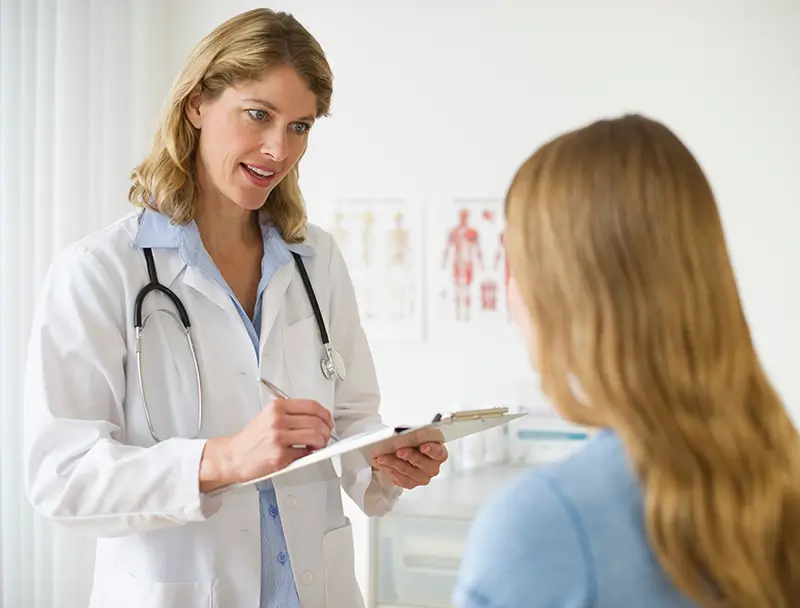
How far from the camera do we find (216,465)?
1299 mm

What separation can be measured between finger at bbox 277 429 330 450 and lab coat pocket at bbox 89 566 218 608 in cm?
31

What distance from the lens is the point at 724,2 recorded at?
9.21 ft

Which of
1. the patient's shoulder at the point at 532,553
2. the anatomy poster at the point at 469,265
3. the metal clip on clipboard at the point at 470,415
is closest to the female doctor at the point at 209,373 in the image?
the metal clip on clipboard at the point at 470,415

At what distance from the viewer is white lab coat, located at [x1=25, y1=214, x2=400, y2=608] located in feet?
4.32

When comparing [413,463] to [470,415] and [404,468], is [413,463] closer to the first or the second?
[404,468]

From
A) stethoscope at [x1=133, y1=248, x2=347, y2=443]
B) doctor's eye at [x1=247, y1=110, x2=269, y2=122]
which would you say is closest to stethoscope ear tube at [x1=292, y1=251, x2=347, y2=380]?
stethoscope at [x1=133, y1=248, x2=347, y2=443]

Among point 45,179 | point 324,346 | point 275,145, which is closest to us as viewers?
point 275,145

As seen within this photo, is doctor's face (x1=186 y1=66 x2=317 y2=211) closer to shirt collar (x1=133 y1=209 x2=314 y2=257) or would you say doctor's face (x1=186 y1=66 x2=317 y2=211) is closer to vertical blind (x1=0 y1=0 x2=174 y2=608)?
shirt collar (x1=133 y1=209 x2=314 y2=257)

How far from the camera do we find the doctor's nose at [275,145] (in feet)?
4.92

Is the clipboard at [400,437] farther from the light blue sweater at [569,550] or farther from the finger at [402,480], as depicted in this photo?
the light blue sweater at [569,550]

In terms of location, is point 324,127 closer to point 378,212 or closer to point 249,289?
point 378,212

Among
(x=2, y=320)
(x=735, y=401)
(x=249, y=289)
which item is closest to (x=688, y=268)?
(x=735, y=401)

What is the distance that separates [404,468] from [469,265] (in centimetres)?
157

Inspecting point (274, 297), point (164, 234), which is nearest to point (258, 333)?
point (274, 297)
